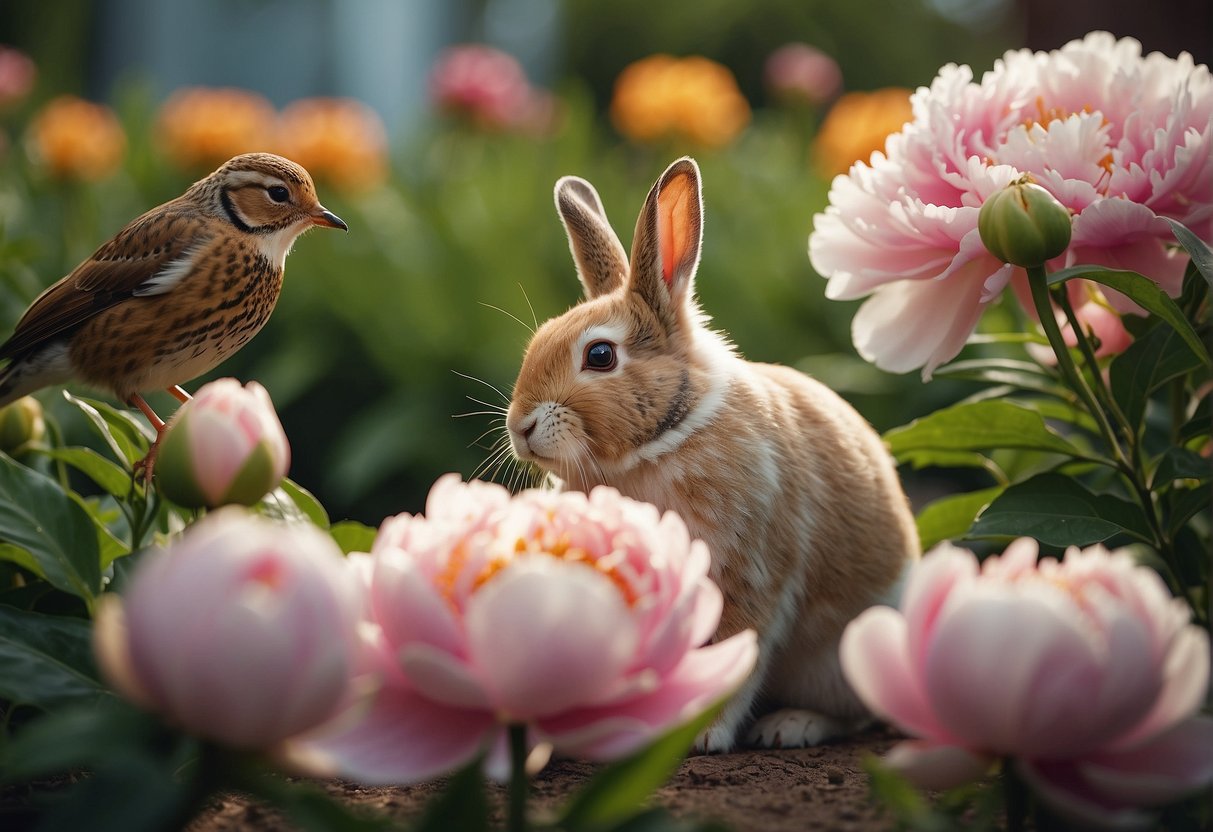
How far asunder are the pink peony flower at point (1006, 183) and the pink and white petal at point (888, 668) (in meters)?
0.53

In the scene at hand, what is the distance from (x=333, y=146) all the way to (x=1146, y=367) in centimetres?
302

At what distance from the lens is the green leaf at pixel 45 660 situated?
37.2 inches

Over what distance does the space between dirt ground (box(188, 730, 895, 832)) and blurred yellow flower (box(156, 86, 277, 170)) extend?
2.75 metres

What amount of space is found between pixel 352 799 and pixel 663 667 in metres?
0.46

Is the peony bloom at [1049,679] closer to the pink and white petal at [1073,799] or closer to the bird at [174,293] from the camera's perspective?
the pink and white petal at [1073,799]

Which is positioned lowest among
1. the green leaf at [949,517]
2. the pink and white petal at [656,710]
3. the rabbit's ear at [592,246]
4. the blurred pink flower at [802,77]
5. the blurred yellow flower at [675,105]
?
the green leaf at [949,517]

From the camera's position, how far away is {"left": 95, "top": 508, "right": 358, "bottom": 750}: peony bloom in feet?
2.03

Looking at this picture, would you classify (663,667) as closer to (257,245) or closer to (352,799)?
(352,799)

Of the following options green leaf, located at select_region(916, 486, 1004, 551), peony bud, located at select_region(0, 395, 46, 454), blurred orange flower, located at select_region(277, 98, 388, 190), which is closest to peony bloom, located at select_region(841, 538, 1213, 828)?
green leaf, located at select_region(916, 486, 1004, 551)

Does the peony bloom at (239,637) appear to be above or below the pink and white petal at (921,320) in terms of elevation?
below

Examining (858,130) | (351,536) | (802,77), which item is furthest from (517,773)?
(802,77)

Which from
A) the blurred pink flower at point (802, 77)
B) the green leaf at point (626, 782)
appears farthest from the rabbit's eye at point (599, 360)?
the blurred pink flower at point (802, 77)

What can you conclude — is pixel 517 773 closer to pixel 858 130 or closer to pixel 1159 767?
pixel 1159 767

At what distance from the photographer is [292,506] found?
122cm
